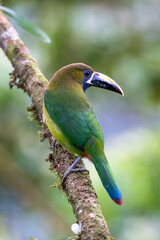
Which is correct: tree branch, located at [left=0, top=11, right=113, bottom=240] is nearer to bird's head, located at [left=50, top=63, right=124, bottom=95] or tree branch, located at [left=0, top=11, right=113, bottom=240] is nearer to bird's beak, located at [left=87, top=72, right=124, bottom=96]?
Answer: bird's head, located at [left=50, top=63, right=124, bottom=95]

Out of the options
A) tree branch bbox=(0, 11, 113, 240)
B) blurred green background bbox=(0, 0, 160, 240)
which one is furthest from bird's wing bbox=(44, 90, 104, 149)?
blurred green background bbox=(0, 0, 160, 240)

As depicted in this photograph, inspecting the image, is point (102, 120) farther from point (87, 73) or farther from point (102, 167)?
point (102, 167)

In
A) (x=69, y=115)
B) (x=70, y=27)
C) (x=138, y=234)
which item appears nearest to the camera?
(x=69, y=115)

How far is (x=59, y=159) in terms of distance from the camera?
2.58m

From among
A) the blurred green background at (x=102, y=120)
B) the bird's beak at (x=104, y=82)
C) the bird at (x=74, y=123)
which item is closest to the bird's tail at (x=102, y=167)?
the bird at (x=74, y=123)

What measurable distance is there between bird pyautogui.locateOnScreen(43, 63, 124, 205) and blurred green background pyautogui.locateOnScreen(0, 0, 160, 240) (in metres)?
1.73

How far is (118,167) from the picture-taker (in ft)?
15.2

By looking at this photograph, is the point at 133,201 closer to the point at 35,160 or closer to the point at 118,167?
the point at 118,167

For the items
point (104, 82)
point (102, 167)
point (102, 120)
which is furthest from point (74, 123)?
point (102, 120)

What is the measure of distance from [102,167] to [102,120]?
3775 millimetres

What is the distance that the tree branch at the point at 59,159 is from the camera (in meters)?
1.78

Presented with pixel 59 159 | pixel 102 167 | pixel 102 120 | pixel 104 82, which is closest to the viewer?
pixel 102 167

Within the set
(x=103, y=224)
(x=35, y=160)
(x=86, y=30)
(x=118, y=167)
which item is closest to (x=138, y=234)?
(x=118, y=167)

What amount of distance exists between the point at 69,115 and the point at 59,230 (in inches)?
87.3
